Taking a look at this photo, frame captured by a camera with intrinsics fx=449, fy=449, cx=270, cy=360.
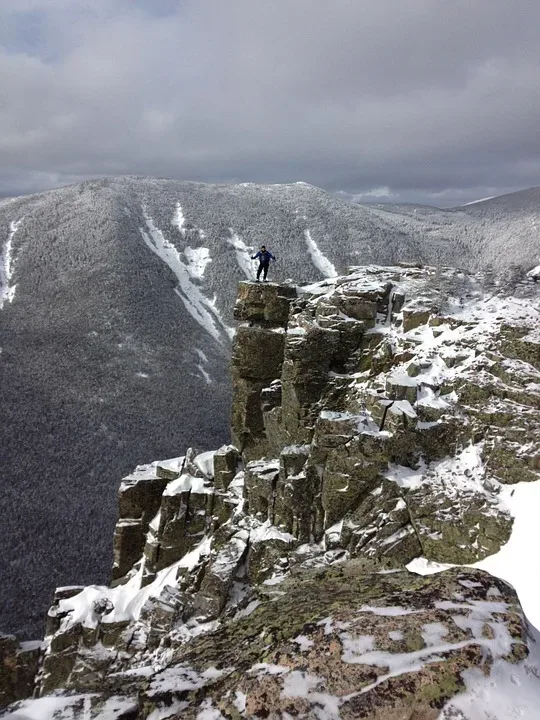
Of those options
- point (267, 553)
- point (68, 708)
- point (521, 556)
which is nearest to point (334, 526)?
point (267, 553)

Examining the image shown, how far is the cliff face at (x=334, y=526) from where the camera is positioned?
20.5ft

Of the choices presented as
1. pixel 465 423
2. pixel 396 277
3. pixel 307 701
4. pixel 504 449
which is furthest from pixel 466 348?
pixel 307 701

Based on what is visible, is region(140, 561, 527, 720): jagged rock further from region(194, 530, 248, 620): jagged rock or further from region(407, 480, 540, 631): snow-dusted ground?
region(194, 530, 248, 620): jagged rock

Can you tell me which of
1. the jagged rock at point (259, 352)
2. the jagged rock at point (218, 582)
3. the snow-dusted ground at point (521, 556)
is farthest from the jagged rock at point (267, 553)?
the jagged rock at point (259, 352)

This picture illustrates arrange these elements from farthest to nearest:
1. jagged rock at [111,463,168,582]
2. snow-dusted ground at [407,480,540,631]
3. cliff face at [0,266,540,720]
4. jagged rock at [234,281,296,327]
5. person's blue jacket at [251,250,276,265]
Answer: jagged rock at [234,281,296,327] → jagged rock at [111,463,168,582] → person's blue jacket at [251,250,276,265] → snow-dusted ground at [407,480,540,631] → cliff face at [0,266,540,720]

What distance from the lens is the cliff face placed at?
6262 millimetres

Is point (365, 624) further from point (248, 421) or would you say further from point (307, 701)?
point (248, 421)

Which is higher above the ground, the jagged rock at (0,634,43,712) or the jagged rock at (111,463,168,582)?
the jagged rock at (111,463,168,582)

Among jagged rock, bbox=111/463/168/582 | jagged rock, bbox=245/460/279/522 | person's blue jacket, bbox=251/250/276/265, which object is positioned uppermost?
person's blue jacket, bbox=251/250/276/265

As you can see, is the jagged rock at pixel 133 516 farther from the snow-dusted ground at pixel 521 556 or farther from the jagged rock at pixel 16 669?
the snow-dusted ground at pixel 521 556

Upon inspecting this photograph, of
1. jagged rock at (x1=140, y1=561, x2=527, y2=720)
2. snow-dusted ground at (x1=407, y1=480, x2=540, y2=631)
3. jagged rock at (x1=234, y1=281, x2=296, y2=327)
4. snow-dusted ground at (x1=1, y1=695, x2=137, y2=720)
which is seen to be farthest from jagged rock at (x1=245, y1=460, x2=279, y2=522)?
snow-dusted ground at (x1=1, y1=695, x2=137, y2=720)

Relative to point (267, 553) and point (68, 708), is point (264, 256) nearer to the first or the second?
point (267, 553)

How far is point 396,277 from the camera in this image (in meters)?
31.5

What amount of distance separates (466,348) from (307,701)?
21031mm
